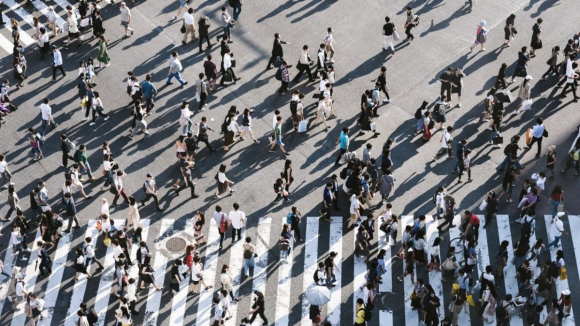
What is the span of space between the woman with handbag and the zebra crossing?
Answer: 1701 centimetres

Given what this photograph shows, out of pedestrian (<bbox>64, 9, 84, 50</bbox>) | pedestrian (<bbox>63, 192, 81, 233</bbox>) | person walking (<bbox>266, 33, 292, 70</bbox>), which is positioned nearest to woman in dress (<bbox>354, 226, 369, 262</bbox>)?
pedestrian (<bbox>63, 192, 81, 233</bbox>)

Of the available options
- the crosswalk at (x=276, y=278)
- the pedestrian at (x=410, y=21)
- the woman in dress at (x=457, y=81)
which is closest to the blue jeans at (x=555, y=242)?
the crosswalk at (x=276, y=278)

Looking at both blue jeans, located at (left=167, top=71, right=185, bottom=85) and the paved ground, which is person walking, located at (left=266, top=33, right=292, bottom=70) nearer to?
the paved ground

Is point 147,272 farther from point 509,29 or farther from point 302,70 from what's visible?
point 509,29

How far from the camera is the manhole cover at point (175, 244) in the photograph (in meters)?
30.5

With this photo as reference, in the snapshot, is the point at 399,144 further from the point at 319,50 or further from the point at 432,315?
the point at 432,315

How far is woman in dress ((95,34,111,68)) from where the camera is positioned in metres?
37.8

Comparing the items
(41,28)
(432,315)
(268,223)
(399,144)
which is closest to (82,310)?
(268,223)

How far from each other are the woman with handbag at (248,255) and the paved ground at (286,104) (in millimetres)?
800

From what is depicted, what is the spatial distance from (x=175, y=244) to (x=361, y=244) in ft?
20.4

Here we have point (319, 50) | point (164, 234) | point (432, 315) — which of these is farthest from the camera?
point (319, 50)

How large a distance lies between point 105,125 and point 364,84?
10.4 m

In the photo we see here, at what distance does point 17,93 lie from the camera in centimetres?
3762

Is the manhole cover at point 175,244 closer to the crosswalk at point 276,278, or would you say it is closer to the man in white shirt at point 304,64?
the crosswalk at point 276,278
